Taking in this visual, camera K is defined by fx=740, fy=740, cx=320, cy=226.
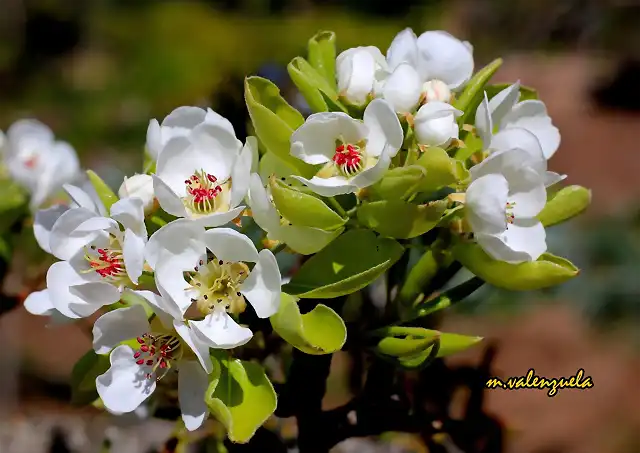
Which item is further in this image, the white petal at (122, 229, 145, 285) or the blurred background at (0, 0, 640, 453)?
the blurred background at (0, 0, 640, 453)

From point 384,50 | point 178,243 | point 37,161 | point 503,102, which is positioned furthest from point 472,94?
point 384,50

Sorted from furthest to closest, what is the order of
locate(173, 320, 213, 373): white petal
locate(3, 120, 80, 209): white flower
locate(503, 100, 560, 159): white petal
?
locate(3, 120, 80, 209): white flower, locate(503, 100, 560, 159): white petal, locate(173, 320, 213, 373): white petal

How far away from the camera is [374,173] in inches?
18.3

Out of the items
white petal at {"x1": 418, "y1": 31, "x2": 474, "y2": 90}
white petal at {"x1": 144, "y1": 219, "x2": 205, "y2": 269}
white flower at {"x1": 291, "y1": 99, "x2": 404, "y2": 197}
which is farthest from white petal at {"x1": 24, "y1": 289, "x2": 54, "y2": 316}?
white petal at {"x1": 418, "y1": 31, "x2": 474, "y2": 90}

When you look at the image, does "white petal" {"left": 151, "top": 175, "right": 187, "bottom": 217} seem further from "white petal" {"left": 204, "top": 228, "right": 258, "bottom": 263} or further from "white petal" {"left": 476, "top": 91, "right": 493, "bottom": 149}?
"white petal" {"left": 476, "top": 91, "right": 493, "bottom": 149}

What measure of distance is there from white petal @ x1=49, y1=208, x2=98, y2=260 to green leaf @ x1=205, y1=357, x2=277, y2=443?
128mm

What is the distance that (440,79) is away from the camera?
530 millimetres

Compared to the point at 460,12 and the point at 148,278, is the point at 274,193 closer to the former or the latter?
the point at 148,278

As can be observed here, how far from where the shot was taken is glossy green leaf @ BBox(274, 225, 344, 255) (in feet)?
1.58

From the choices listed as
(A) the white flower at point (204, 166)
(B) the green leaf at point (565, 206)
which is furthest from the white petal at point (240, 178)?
(B) the green leaf at point (565, 206)

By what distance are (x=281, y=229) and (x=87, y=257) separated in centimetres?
14

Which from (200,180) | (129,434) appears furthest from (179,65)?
(200,180)

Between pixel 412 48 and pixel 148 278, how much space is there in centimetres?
24

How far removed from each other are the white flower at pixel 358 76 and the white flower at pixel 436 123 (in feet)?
0.15
